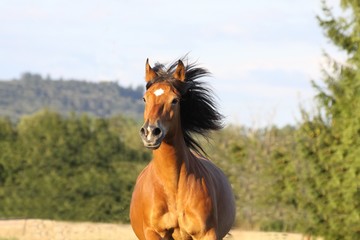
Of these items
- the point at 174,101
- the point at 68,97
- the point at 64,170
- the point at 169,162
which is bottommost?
the point at 68,97

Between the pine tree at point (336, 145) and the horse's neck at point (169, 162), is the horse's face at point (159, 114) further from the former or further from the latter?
the pine tree at point (336, 145)

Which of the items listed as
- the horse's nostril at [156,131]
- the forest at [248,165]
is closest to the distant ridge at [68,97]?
the forest at [248,165]

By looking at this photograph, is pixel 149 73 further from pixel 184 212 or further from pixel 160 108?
pixel 184 212

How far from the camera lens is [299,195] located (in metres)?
24.9

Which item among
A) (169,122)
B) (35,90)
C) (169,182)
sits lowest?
(35,90)

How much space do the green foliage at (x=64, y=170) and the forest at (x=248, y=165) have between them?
1.6 inches

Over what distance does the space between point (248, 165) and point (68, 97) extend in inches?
6076

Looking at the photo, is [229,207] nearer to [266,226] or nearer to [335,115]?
[335,115]

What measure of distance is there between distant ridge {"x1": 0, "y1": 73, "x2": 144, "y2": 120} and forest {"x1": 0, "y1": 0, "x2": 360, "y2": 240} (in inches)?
4920

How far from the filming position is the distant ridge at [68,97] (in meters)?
173

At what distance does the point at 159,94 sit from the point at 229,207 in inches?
82.6

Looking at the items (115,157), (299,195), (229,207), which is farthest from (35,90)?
(229,207)

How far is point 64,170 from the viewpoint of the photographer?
37000 millimetres

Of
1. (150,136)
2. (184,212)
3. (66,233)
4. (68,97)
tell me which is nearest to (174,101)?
(150,136)
